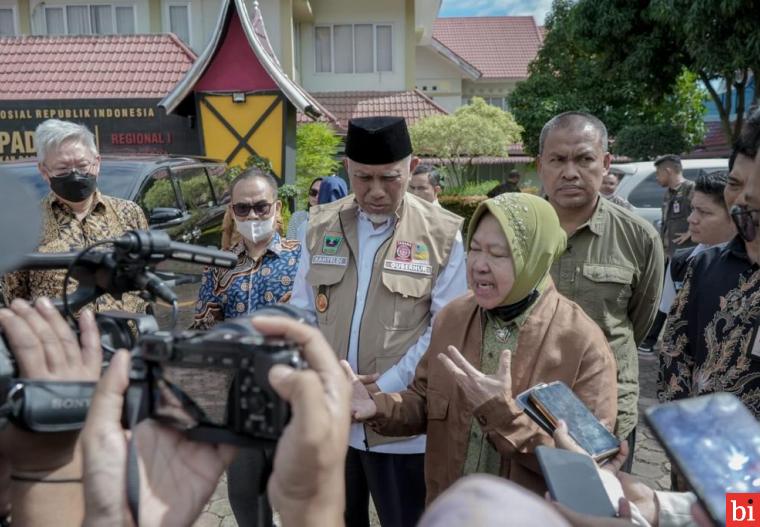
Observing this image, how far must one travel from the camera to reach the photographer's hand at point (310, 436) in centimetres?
90

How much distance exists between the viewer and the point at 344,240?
2473 mm

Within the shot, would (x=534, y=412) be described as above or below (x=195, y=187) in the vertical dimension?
below

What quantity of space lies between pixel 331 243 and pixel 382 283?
282mm

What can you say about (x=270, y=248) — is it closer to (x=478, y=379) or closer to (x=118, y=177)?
(x=478, y=379)

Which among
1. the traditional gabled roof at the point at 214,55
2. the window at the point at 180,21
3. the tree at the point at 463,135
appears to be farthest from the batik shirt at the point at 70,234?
the window at the point at 180,21

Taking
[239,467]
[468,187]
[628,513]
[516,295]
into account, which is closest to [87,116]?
[468,187]

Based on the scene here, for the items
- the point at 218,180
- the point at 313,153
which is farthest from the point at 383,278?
the point at 313,153

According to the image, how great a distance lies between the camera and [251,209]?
2.85m

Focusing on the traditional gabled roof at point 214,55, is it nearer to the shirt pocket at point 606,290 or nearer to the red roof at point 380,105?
the red roof at point 380,105

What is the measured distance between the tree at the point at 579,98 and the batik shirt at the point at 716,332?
18.2 m

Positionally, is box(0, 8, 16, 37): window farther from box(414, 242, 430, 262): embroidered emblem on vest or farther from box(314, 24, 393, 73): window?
box(414, 242, 430, 262): embroidered emblem on vest

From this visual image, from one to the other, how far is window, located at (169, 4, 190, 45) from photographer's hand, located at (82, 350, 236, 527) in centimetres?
1521

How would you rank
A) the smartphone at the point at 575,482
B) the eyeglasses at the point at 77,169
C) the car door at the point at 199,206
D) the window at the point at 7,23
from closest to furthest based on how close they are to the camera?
1. the smartphone at the point at 575,482
2. the eyeglasses at the point at 77,169
3. the car door at the point at 199,206
4. the window at the point at 7,23

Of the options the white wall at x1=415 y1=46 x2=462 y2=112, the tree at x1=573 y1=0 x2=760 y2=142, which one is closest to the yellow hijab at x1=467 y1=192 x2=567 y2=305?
the tree at x1=573 y1=0 x2=760 y2=142
